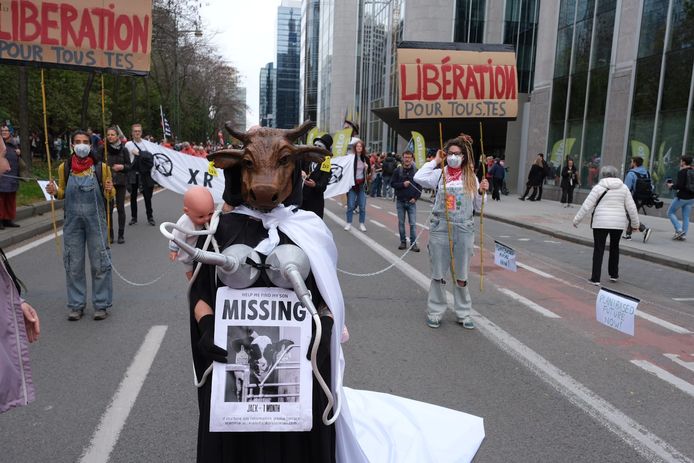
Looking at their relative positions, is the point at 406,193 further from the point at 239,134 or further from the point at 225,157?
the point at 225,157

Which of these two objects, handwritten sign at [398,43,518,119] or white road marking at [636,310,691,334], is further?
handwritten sign at [398,43,518,119]

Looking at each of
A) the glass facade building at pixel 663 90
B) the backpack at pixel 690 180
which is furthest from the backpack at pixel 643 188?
the glass facade building at pixel 663 90

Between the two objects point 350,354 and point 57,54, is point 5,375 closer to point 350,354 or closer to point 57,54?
point 350,354

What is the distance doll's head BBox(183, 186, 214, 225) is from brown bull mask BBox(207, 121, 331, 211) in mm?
531

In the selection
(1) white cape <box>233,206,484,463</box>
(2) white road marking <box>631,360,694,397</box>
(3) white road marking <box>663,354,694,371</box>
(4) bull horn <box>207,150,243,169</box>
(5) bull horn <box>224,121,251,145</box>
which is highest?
(5) bull horn <box>224,121,251,145</box>

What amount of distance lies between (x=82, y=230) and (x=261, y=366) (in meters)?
4.26

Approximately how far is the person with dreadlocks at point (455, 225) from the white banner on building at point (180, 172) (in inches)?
156

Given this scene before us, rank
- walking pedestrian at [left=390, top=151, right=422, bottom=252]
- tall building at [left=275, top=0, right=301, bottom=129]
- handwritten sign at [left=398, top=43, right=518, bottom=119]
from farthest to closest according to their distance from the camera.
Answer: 1. tall building at [left=275, top=0, right=301, bottom=129]
2. walking pedestrian at [left=390, top=151, right=422, bottom=252]
3. handwritten sign at [left=398, top=43, right=518, bottom=119]

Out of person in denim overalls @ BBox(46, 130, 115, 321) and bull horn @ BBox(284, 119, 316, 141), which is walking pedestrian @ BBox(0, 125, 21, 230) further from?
bull horn @ BBox(284, 119, 316, 141)

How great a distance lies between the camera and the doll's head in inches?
114

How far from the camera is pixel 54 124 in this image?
31.1m

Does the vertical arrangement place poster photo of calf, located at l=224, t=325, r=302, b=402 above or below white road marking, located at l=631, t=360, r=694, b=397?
above

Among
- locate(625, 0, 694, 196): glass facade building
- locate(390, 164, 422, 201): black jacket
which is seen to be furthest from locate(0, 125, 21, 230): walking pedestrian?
A: locate(625, 0, 694, 196): glass facade building

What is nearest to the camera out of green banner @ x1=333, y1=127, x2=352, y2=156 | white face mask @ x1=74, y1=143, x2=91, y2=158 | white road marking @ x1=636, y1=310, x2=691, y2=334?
white face mask @ x1=74, y1=143, x2=91, y2=158
